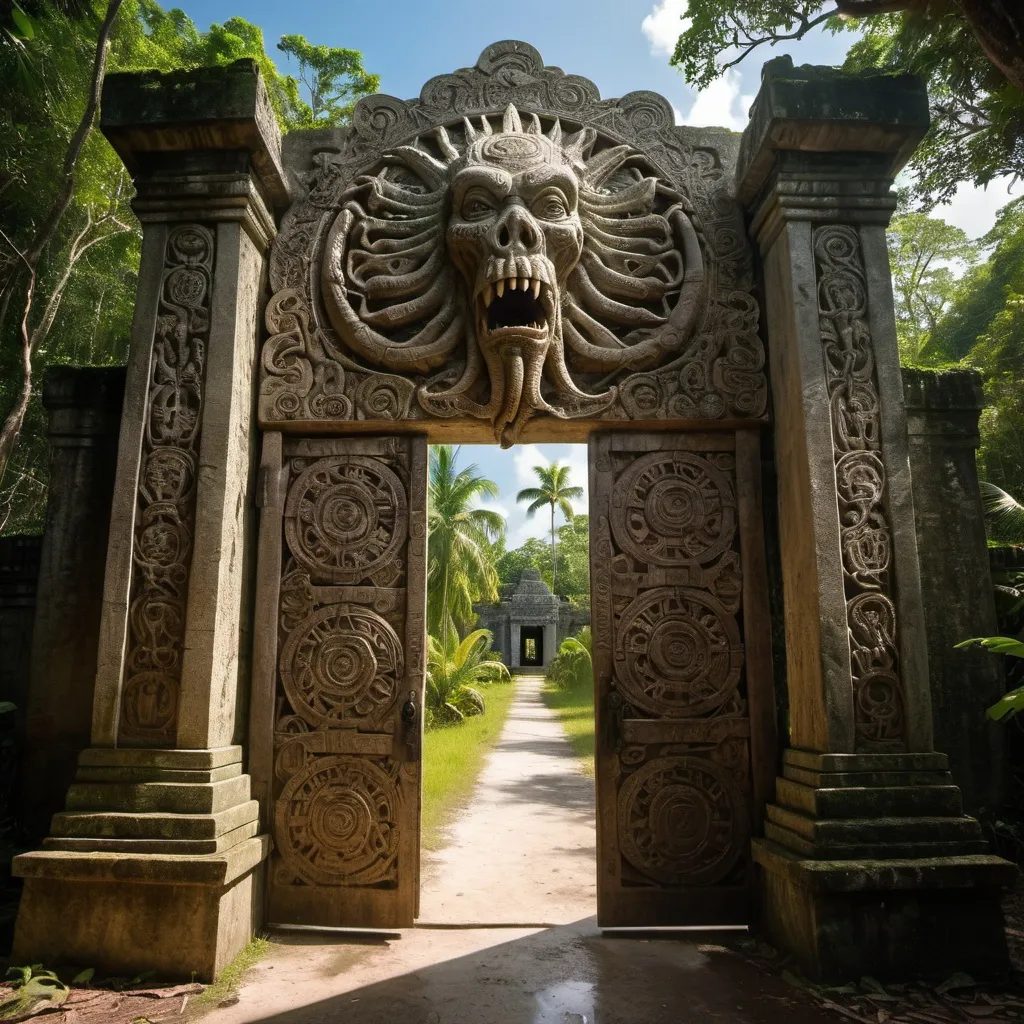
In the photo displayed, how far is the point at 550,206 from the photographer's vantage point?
4.83 meters

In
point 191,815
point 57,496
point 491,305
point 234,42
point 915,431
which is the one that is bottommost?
point 191,815

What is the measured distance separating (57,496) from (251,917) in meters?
2.70

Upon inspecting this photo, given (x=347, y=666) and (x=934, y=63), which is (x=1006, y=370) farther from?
(x=347, y=666)

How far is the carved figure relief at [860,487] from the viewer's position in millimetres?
3953

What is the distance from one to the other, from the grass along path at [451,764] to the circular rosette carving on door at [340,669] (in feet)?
8.12

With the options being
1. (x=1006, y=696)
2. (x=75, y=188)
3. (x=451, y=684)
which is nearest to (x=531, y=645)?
(x=451, y=684)

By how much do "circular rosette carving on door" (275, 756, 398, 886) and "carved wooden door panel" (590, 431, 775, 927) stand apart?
1.24 metres

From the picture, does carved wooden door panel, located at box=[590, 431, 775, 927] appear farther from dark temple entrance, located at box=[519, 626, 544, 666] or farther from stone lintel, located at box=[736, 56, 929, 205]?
dark temple entrance, located at box=[519, 626, 544, 666]

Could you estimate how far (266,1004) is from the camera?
3326 mm

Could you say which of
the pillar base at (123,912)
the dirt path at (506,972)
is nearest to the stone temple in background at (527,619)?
the dirt path at (506,972)

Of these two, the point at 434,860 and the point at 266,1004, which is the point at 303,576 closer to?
the point at 266,1004

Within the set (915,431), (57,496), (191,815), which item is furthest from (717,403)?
(57,496)

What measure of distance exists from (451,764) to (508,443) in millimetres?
6610

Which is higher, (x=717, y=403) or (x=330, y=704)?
(x=717, y=403)
